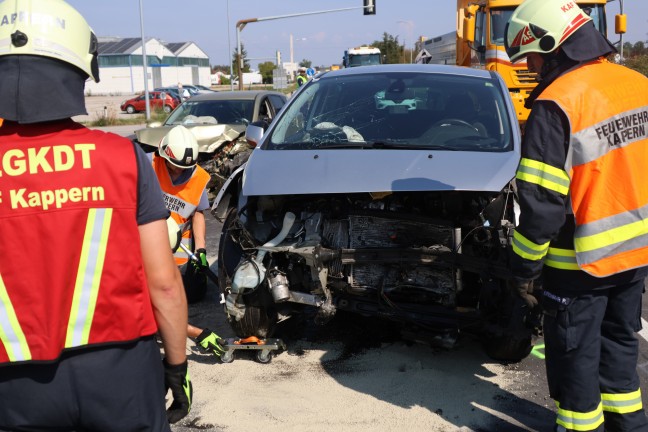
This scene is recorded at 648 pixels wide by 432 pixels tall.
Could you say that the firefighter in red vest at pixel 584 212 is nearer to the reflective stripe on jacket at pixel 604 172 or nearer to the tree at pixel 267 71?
the reflective stripe on jacket at pixel 604 172

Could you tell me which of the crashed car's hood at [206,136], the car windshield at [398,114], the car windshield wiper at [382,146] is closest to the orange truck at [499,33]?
the crashed car's hood at [206,136]

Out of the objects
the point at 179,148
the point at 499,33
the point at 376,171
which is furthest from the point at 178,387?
the point at 499,33

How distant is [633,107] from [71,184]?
2324 mm

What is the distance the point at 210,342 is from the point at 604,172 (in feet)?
8.48

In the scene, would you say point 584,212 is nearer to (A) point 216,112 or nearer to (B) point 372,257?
(B) point 372,257

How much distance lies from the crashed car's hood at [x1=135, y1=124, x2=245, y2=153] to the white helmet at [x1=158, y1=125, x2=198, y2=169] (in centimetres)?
433

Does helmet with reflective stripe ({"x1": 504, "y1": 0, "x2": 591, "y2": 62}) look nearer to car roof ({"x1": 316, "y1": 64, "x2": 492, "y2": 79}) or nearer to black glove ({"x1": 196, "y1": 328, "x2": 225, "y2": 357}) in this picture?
car roof ({"x1": 316, "y1": 64, "x2": 492, "y2": 79})

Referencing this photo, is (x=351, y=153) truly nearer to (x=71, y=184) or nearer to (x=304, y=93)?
(x=304, y=93)

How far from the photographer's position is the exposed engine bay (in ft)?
13.4

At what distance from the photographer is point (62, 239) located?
1804mm

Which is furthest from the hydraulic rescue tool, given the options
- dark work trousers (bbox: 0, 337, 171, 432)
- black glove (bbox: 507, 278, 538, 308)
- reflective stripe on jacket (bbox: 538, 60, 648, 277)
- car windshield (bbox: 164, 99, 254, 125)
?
car windshield (bbox: 164, 99, 254, 125)

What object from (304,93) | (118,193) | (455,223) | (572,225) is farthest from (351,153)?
(118,193)

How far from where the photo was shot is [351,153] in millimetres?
4500

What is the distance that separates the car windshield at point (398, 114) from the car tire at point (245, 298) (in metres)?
0.79
